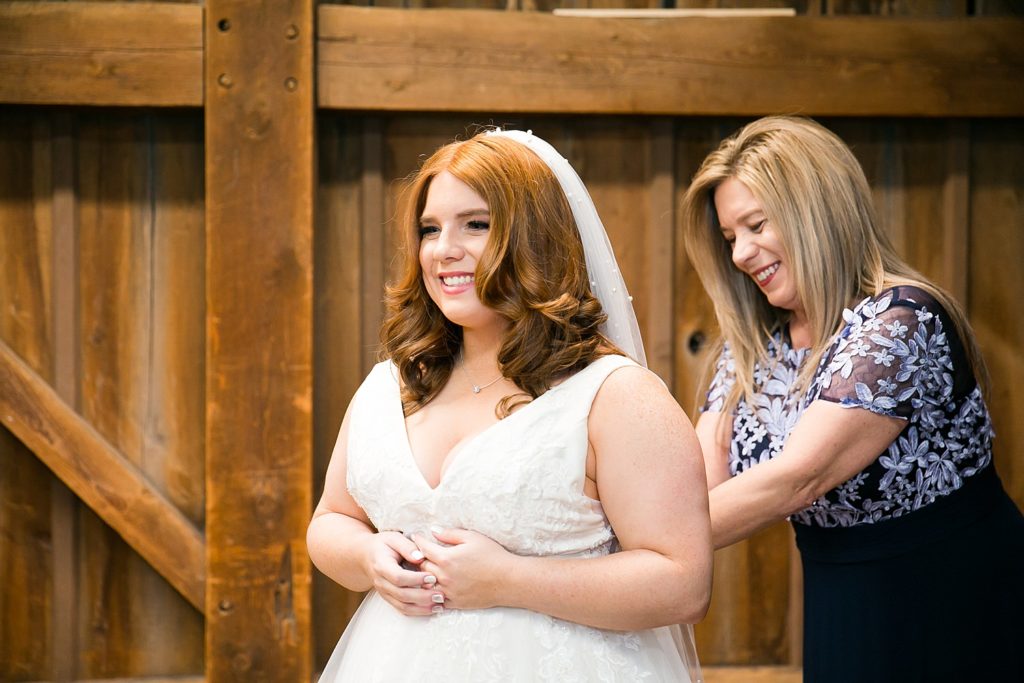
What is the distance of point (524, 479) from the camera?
152 cm

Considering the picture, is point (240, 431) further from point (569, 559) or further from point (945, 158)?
point (945, 158)

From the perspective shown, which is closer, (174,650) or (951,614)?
(951,614)

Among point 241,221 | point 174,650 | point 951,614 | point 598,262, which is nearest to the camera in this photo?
point 598,262

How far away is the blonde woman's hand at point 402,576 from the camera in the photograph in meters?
1.53

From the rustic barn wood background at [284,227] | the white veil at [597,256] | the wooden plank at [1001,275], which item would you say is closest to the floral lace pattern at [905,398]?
the white veil at [597,256]

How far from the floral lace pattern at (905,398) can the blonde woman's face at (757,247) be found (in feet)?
0.59

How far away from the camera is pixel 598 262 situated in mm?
1694

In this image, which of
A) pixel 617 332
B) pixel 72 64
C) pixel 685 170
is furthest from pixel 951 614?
pixel 72 64

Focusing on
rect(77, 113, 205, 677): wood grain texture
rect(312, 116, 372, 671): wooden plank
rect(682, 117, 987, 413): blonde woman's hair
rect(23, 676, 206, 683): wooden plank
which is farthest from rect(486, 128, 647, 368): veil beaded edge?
rect(23, 676, 206, 683): wooden plank

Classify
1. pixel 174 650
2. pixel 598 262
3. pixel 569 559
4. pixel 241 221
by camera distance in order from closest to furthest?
1. pixel 569 559
2. pixel 598 262
3. pixel 241 221
4. pixel 174 650

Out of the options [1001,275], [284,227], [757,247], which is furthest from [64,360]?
[1001,275]

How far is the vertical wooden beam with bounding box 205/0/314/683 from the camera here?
271 cm

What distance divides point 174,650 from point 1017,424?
8.62ft

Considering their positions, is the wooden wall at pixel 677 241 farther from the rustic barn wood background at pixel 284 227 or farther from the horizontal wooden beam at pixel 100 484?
the horizontal wooden beam at pixel 100 484
